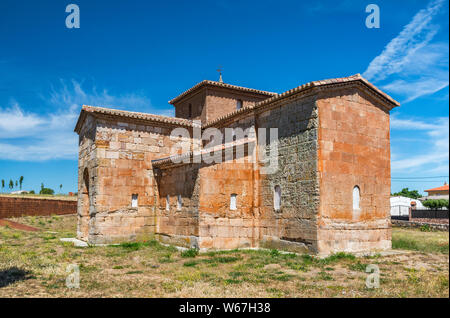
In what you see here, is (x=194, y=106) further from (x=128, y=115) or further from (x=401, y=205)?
(x=401, y=205)

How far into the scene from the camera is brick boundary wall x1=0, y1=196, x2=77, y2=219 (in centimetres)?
2766

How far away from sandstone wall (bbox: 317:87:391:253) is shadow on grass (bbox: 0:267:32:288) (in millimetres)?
7554

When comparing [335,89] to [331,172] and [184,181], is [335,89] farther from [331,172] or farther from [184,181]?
[184,181]

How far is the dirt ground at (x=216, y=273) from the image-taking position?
22.6 feet

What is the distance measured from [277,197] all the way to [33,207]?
75.7 ft

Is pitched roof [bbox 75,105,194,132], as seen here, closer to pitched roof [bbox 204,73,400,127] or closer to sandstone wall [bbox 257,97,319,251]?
pitched roof [bbox 204,73,400,127]

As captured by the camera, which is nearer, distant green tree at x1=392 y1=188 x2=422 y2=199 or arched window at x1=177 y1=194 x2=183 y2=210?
arched window at x1=177 y1=194 x2=183 y2=210

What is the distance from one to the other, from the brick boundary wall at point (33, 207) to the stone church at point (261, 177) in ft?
46.8

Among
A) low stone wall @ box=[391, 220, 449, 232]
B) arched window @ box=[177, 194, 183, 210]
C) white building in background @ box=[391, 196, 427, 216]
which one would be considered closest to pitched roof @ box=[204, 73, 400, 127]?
arched window @ box=[177, 194, 183, 210]

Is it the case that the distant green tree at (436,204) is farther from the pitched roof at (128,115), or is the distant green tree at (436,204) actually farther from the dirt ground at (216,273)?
the pitched roof at (128,115)

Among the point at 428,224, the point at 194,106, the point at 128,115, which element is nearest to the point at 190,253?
the point at 128,115

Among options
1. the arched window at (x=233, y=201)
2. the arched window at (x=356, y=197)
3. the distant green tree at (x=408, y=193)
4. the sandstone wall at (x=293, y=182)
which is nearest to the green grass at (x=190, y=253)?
the arched window at (x=233, y=201)

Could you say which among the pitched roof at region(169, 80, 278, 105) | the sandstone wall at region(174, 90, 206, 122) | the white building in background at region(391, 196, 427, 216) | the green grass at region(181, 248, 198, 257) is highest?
the pitched roof at region(169, 80, 278, 105)

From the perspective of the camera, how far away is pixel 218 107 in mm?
18656
